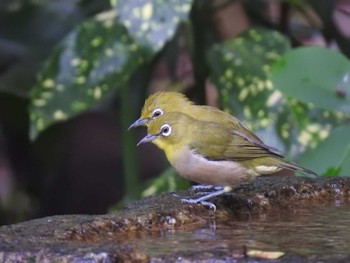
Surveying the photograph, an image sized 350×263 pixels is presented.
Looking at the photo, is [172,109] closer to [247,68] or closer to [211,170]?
[211,170]

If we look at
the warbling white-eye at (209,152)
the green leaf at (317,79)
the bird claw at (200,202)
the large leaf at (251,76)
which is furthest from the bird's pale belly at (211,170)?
the large leaf at (251,76)

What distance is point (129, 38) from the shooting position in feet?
18.5

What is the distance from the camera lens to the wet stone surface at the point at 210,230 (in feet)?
9.32

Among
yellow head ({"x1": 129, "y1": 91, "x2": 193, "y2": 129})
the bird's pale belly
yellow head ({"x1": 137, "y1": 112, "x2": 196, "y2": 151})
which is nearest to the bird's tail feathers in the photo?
the bird's pale belly

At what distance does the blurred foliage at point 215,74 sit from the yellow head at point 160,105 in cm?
43

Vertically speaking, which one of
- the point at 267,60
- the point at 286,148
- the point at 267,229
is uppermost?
the point at 267,60

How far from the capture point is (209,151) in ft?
14.0

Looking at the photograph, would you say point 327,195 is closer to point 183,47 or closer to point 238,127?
point 238,127

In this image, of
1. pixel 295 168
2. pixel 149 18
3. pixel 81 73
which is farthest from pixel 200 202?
pixel 81 73

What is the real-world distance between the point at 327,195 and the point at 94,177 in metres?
5.68

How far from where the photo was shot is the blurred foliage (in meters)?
4.67

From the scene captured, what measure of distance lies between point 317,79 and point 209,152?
0.71 meters

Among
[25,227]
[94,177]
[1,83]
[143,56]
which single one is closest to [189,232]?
[25,227]

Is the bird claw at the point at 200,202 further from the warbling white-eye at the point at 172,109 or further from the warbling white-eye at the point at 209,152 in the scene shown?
→ the warbling white-eye at the point at 172,109
